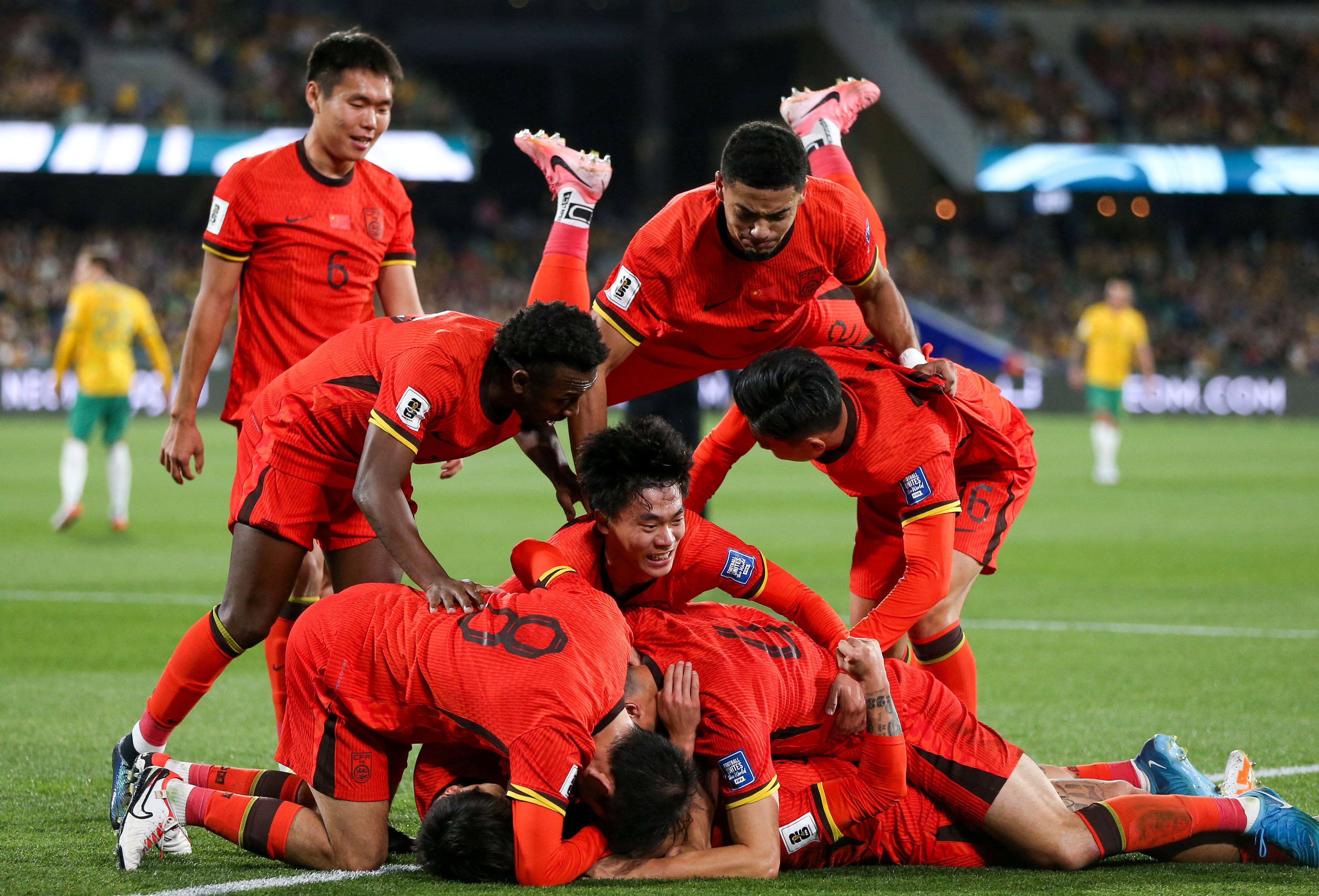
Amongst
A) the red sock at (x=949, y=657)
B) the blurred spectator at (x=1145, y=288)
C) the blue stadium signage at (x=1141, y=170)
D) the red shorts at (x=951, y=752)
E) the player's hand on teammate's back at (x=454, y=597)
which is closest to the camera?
the player's hand on teammate's back at (x=454, y=597)

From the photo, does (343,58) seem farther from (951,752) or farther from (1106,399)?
(1106,399)

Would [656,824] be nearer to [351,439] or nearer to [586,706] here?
[586,706]

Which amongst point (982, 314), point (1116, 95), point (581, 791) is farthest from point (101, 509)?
point (1116, 95)

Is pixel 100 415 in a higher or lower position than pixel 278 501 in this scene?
higher

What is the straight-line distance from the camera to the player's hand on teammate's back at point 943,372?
5105 millimetres

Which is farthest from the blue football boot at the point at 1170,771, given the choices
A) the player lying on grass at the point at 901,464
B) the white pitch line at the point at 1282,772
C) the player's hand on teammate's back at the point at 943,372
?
the player's hand on teammate's back at the point at 943,372

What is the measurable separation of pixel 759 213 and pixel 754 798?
1901 millimetres

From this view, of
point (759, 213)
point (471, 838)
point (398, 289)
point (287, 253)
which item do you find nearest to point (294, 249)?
point (287, 253)

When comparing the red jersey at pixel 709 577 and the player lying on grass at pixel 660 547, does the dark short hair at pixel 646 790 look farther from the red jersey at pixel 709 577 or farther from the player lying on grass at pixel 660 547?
the red jersey at pixel 709 577

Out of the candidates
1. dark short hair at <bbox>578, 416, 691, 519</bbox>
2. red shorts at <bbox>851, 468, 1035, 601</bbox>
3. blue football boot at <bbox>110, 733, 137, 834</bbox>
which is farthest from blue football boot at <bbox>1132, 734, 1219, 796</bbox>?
blue football boot at <bbox>110, 733, 137, 834</bbox>

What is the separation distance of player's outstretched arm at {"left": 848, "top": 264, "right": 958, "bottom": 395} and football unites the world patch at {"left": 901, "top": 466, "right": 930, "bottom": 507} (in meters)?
0.52

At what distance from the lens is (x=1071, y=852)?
4000 mm

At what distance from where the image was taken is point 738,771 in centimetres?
384

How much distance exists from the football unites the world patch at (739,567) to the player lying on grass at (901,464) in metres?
0.39
